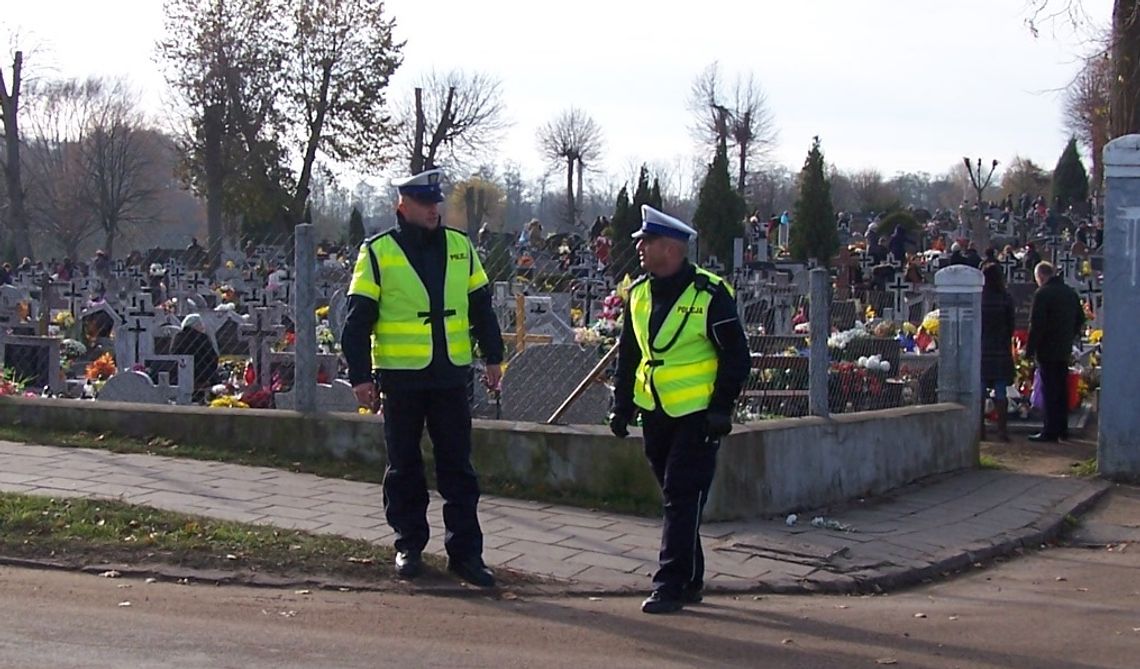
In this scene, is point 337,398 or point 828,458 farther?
point 337,398

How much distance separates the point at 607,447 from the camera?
27.9ft

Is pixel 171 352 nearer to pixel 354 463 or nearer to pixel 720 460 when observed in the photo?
pixel 354 463

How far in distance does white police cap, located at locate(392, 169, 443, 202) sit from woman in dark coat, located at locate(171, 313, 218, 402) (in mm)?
8750

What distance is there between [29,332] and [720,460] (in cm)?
1578

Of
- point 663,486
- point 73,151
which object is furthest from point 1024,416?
point 73,151

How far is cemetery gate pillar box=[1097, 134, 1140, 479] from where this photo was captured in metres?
10.8

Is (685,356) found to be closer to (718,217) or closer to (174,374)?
(174,374)

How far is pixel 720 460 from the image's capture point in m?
8.23

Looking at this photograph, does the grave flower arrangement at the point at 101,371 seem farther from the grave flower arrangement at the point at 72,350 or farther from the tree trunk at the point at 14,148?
the tree trunk at the point at 14,148

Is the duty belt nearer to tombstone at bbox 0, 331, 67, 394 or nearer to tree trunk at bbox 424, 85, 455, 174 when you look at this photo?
tombstone at bbox 0, 331, 67, 394

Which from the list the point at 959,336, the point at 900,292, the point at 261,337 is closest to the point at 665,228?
the point at 959,336

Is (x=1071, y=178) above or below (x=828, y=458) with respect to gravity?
above

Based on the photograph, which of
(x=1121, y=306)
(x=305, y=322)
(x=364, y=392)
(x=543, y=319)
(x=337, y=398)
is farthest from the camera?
(x=543, y=319)

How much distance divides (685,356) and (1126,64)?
32.0ft
